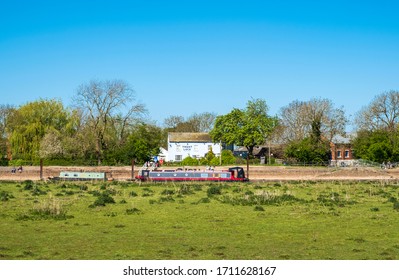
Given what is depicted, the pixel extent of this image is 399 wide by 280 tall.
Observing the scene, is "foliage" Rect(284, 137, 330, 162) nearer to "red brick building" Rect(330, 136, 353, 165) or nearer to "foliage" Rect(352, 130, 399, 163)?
"foliage" Rect(352, 130, 399, 163)

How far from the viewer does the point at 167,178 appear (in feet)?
194

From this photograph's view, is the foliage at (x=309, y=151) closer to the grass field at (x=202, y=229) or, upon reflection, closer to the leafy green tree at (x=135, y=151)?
the leafy green tree at (x=135, y=151)

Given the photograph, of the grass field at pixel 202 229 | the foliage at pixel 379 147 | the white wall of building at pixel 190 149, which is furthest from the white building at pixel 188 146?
the grass field at pixel 202 229

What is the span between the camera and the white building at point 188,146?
104 metres

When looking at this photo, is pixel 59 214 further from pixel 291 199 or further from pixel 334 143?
pixel 334 143

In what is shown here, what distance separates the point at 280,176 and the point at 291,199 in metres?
35.1

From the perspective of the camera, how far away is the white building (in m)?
104

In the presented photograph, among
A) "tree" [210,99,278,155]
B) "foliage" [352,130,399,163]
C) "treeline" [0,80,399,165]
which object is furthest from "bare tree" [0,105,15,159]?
"foliage" [352,130,399,163]

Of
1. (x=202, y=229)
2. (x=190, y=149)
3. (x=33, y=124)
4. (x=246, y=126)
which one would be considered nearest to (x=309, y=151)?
(x=246, y=126)

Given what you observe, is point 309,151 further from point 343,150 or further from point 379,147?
point 343,150

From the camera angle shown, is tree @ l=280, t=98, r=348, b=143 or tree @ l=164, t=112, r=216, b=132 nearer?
tree @ l=280, t=98, r=348, b=143

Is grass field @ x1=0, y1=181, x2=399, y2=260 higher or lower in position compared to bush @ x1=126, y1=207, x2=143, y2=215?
lower

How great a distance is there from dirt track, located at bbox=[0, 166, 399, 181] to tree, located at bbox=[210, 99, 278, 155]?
23900 millimetres

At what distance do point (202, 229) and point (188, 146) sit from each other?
82.7m
